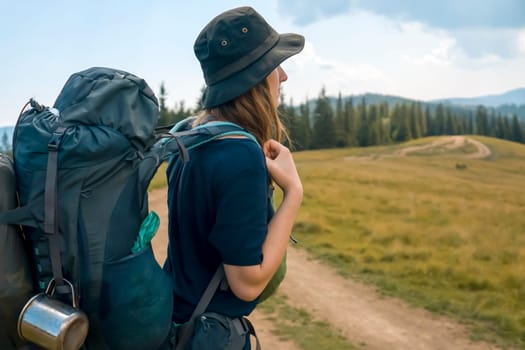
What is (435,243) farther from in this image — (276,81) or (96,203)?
(96,203)

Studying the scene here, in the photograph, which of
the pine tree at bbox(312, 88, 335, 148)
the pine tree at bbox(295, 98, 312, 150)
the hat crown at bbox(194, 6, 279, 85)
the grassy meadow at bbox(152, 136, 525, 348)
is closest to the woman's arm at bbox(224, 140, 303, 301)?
the hat crown at bbox(194, 6, 279, 85)

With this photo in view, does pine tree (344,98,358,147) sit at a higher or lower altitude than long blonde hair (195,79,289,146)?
lower

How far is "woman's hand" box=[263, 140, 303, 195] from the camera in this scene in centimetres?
183

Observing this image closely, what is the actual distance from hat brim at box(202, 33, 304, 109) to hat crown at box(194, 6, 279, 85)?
17 mm

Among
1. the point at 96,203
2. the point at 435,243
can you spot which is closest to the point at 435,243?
the point at 435,243

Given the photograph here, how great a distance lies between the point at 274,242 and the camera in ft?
5.67

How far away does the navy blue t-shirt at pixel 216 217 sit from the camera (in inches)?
63.4

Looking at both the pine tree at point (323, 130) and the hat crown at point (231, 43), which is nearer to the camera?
the hat crown at point (231, 43)

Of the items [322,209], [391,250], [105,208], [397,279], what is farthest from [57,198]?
[322,209]

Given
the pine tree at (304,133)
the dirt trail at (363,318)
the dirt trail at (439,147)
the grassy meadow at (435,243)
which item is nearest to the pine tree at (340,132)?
the pine tree at (304,133)

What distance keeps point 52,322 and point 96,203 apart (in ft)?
1.18

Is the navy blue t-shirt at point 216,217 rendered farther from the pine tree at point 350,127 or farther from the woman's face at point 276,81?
the pine tree at point 350,127

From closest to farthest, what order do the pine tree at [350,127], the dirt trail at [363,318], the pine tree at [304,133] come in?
1. the dirt trail at [363,318]
2. the pine tree at [304,133]
3. the pine tree at [350,127]

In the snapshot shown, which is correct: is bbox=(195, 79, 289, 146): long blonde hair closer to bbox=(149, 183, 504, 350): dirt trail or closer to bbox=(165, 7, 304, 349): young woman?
bbox=(165, 7, 304, 349): young woman
